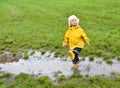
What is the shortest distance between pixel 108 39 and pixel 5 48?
4837mm

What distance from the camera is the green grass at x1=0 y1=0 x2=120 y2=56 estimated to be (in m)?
13.0

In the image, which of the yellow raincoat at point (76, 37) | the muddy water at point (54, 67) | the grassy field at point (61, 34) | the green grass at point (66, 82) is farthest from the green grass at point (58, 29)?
the green grass at point (66, 82)

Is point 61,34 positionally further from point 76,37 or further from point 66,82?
point 66,82

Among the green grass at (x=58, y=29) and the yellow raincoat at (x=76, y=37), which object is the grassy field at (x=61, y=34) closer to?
the green grass at (x=58, y=29)

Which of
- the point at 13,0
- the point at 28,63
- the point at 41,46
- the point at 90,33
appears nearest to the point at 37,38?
the point at 41,46

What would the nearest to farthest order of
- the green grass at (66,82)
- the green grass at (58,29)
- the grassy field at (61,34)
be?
the green grass at (66,82)
the grassy field at (61,34)
the green grass at (58,29)

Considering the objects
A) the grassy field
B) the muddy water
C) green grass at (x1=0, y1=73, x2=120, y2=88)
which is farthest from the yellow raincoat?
the grassy field

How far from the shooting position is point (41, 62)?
37.8 ft

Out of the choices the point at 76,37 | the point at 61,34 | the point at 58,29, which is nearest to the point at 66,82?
the point at 76,37

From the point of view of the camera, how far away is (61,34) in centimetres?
1526

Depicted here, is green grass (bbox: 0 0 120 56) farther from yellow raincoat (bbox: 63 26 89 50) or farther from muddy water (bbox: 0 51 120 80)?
yellow raincoat (bbox: 63 26 89 50)

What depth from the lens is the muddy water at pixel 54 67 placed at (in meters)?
9.87

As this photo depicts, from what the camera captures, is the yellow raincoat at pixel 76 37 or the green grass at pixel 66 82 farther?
the yellow raincoat at pixel 76 37

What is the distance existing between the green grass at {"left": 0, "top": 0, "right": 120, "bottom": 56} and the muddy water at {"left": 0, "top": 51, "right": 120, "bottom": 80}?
0.76 metres
